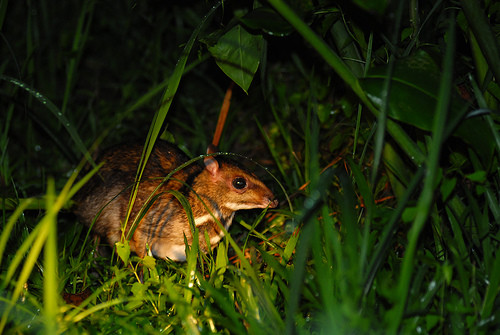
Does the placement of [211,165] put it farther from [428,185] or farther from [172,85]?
[428,185]

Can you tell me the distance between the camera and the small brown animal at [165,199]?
344cm

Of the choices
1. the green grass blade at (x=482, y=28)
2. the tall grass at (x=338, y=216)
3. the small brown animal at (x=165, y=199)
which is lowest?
the small brown animal at (x=165, y=199)

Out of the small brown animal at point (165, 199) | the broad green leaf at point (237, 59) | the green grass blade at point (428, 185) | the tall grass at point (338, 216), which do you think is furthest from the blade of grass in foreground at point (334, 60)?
the small brown animal at point (165, 199)

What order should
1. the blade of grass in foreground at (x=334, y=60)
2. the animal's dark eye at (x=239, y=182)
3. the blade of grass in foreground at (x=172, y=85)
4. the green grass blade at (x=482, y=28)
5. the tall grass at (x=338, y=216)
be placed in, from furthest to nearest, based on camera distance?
the animal's dark eye at (x=239, y=182)
the blade of grass in foreground at (x=172, y=85)
the green grass blade at (x=482, y=28)
the blade of grass in foreground at (x=334, y=60)
the tall grass at (x=338, y=216)

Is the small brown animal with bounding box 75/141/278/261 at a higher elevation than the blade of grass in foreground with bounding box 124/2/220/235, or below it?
below

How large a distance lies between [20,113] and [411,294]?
442cm

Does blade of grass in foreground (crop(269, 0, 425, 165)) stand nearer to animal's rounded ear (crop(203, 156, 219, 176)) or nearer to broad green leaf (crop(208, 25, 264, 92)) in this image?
broad green leaf (crop(208, 25, 264, 92))

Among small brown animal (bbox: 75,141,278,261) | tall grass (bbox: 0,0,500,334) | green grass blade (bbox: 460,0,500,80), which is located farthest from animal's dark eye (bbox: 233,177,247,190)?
green grass blade (bbox: 460,0,500,80)

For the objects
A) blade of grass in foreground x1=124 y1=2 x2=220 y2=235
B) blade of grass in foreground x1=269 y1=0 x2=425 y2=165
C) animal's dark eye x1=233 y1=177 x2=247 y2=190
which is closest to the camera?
blade of grass in foreground x1=269 y1=0 x2=425 y2=165

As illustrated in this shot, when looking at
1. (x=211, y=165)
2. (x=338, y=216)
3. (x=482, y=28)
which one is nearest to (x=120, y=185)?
→ (x=211, y=165)

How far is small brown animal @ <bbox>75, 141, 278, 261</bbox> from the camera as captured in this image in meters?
3.44

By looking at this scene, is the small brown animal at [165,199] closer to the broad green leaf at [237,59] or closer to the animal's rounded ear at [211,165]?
the animal's rounded ear at [211,165]

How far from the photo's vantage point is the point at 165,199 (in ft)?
11.5

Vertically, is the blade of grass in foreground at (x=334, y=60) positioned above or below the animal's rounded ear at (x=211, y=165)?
above
